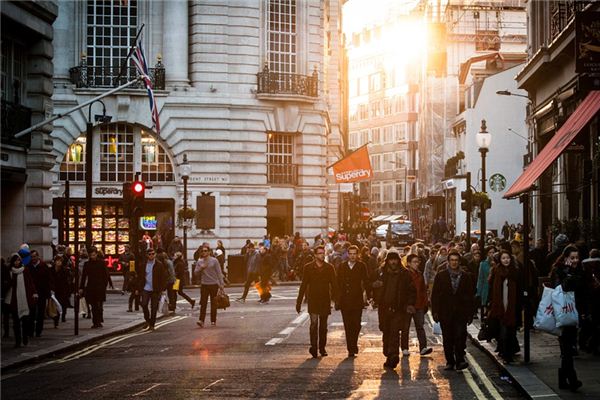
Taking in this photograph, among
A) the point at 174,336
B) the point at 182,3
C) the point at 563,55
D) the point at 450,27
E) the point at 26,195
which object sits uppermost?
the point at 450,27

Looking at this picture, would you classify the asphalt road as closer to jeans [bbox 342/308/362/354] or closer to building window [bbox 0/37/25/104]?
jeans [bbox 342/308/362/354]

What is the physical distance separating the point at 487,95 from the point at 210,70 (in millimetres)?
27515

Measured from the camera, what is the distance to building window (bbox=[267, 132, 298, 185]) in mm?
51094

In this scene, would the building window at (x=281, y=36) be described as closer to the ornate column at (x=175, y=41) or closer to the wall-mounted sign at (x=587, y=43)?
the ornate column at (x=175, y=41)

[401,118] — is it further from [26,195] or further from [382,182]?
[26,195]

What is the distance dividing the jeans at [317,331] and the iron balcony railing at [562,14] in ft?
36.2

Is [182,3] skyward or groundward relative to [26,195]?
skyward

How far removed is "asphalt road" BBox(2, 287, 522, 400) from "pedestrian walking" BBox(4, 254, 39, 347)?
4.58 ft

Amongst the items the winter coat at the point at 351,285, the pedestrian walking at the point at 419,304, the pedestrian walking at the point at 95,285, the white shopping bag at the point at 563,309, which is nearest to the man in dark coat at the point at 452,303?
the pedestrian walking at the point at 419,304

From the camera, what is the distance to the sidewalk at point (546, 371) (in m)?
13.9

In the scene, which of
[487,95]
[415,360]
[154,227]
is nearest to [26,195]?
[415,360]

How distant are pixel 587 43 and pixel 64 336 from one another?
38.6 feet

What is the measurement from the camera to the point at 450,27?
3543 inches

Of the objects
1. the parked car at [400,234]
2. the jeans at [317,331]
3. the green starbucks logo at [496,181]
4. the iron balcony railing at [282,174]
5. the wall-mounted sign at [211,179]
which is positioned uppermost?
the iron balcony railing at [282,174]
